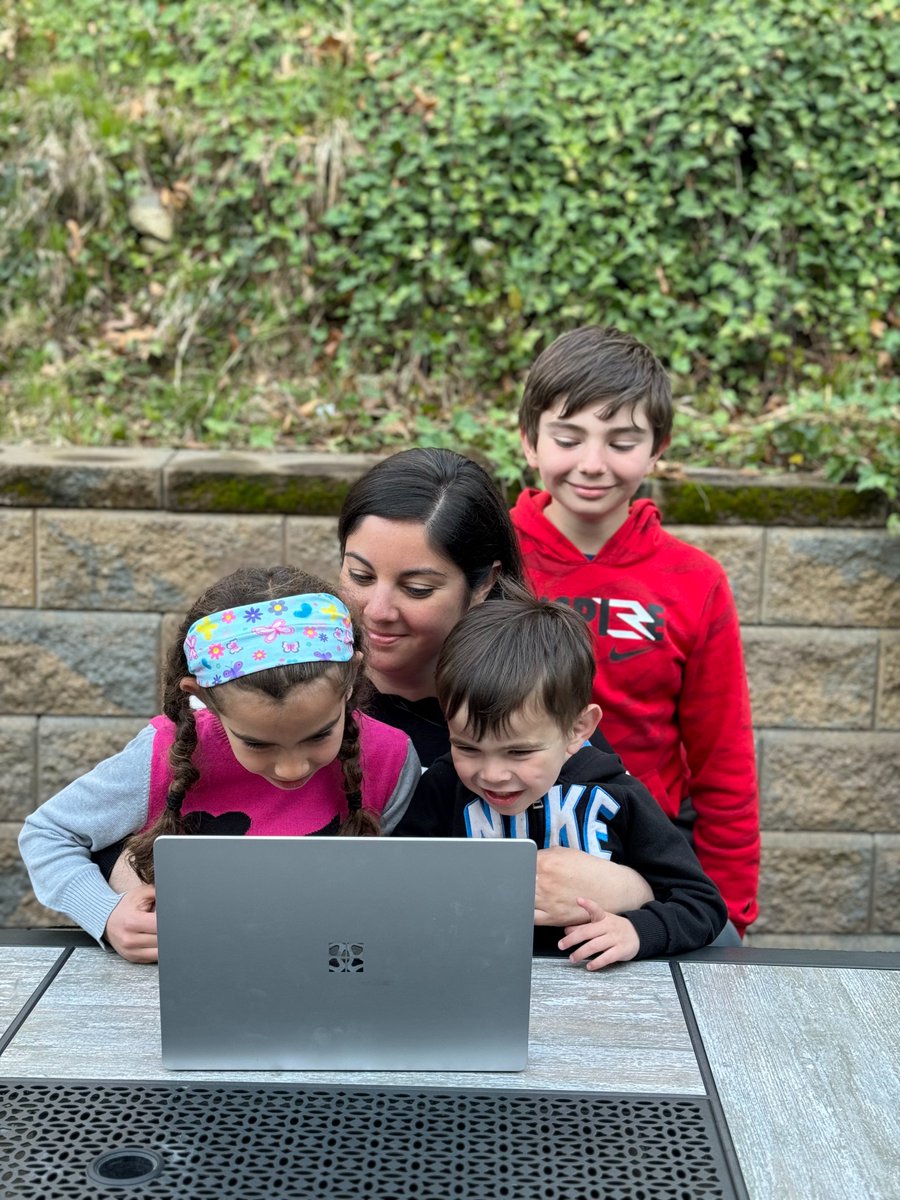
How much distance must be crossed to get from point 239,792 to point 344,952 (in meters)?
0.54

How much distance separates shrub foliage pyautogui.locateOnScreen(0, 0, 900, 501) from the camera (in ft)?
15.2

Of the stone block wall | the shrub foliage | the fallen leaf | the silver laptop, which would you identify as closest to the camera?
the silver laptop

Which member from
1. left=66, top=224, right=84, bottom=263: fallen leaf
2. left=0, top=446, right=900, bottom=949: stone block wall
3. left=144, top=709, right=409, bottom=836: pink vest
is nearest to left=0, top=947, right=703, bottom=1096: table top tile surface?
left=144, top=709, right=409, bottom=836: pink vest

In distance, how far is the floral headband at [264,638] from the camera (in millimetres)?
1857

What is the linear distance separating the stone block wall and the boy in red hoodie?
3.85ft

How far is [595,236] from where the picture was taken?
470 centimetres

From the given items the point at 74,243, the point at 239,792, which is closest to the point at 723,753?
the point at 239,792

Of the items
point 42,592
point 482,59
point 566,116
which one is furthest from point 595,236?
point 42,592

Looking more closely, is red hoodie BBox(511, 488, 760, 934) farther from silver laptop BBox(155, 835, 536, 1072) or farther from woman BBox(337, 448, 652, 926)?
silver laptop BBox(155, 835, 536, 1072)

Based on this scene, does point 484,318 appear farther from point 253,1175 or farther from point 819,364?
point 253,1175

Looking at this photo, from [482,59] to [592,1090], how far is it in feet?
13.3

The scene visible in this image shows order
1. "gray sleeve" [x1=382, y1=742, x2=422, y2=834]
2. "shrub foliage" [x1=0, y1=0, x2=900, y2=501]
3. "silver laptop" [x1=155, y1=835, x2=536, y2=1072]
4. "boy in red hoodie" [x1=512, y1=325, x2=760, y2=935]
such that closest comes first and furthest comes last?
"silver laptop" [x1=155, y1=835, x2=536, y2=1072] → "gray sleeve" [x1=382, y1=742, x2=422, y2=834] → "boy in red hoodie" [x1=512, y1=325, x2=760, y2=935] → "shrub foliage" [x1=0, y1=0, x2=900, y2=501]

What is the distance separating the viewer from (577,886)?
1.97 meters

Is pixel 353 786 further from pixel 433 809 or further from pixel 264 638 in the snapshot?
pixel 264 638
